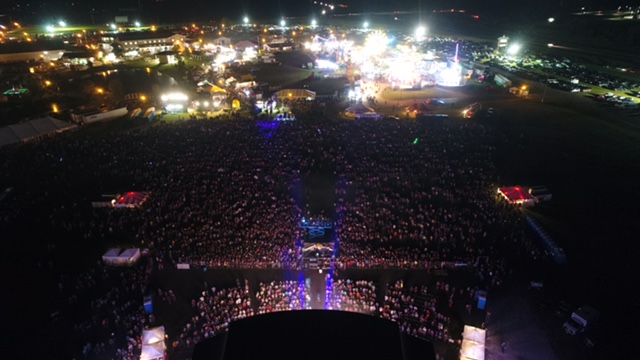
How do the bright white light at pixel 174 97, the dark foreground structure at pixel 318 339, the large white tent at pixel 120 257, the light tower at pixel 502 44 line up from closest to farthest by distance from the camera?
1. the dark foreground structure at pixel 318 339
2. the large white tent at pixel 120 257
3. the bright white light at pixel 174 97
4. the light tower at pixel 502 44

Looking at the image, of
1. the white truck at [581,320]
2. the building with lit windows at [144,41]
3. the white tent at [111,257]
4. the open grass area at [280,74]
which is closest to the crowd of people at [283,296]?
the white tent at [111,257]

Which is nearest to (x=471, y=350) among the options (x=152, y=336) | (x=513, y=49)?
(x=152, y=336)

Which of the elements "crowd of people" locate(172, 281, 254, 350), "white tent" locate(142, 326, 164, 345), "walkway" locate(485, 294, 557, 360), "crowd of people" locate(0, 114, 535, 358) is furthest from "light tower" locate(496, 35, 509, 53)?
"white tent" locate(142, 326, 164, 345)

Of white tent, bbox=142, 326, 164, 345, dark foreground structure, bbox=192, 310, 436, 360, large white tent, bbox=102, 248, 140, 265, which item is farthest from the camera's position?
large white tent, bbox=102, 248, 140, 265

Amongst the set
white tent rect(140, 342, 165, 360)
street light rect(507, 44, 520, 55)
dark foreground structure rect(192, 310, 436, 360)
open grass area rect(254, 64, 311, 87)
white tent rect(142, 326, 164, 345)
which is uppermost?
street light rect(507, 44, 520, 55)

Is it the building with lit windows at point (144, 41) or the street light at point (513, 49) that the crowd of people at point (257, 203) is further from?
the street light at point (513, 49)

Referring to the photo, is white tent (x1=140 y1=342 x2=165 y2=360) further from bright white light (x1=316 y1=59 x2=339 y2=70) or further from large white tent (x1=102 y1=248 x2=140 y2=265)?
bright white light (x1=316 y1=59 x2=339 y2=70)

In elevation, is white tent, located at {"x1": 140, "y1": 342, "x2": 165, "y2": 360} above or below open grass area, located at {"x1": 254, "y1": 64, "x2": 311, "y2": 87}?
below
